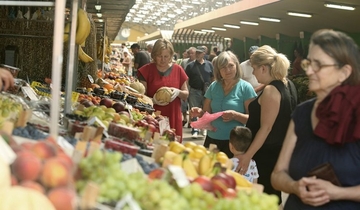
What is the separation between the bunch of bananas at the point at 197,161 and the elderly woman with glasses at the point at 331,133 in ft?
1.06

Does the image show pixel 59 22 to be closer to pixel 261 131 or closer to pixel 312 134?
pixel 312 134

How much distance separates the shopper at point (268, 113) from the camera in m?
5.51


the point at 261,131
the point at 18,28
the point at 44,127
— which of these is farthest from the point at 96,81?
the point at 44,127

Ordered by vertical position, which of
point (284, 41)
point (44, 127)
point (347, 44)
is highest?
point (347, 44)

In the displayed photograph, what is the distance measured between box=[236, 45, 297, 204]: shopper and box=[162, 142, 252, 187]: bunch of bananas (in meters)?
1.43

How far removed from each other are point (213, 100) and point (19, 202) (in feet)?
15.0

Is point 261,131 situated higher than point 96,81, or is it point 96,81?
point 261,131

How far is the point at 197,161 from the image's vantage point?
3.96 m

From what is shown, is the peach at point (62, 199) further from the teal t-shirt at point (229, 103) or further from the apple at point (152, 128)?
the teal t-shirt at point (229, 103)

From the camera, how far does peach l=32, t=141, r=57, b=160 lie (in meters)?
2.75

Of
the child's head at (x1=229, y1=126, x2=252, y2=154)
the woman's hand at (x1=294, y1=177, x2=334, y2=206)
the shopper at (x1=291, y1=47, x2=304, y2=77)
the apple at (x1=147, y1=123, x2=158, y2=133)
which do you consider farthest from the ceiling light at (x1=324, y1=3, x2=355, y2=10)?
the woman's hand at (x1=294, y1=177, x2=334, y2=206)

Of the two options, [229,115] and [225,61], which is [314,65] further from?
[225,61]

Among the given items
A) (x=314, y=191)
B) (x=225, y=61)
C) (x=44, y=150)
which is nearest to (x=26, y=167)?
(x=44, y=150)

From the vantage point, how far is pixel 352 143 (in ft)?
11.2
